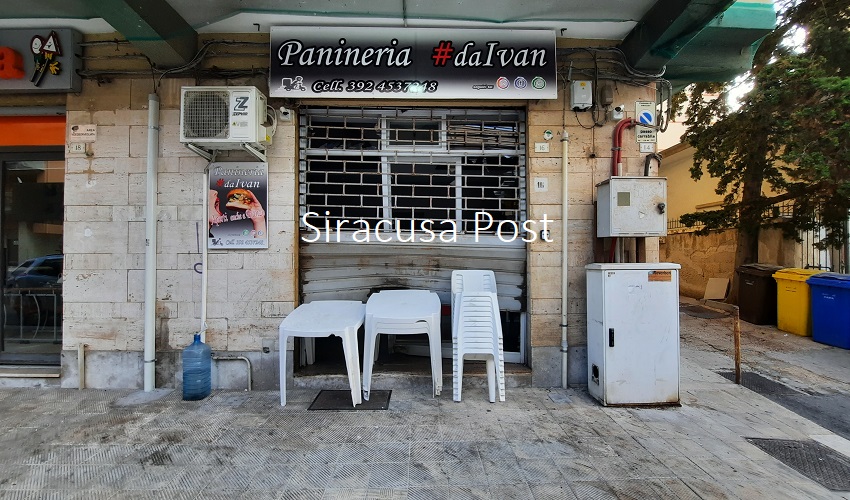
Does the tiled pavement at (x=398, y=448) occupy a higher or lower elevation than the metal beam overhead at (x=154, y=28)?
lower

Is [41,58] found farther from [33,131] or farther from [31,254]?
[31,254]

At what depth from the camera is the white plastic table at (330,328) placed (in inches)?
152

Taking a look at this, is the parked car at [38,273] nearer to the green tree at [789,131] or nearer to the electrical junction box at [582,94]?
the electrical junction box at [582,94]

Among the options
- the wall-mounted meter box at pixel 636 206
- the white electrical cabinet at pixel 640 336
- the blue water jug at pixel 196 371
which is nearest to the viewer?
the white electrical cabinet at pixel 640 336

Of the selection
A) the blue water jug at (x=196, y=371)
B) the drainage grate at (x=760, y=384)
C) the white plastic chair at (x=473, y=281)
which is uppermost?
the white plastic chair at (x=473, y=281)

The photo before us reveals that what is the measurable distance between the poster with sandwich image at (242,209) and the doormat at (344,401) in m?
1.77

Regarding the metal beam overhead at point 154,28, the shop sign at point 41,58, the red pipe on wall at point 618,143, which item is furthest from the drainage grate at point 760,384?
the shop sign at point 41,58

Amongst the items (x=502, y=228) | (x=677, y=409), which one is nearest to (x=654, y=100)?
(x=502, y=228)

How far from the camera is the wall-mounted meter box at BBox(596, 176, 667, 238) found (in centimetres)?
411

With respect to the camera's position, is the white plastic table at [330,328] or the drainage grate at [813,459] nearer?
the drainage grate at [813,459]

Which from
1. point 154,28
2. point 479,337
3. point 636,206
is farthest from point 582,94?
point 154,28

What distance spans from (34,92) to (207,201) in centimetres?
234
